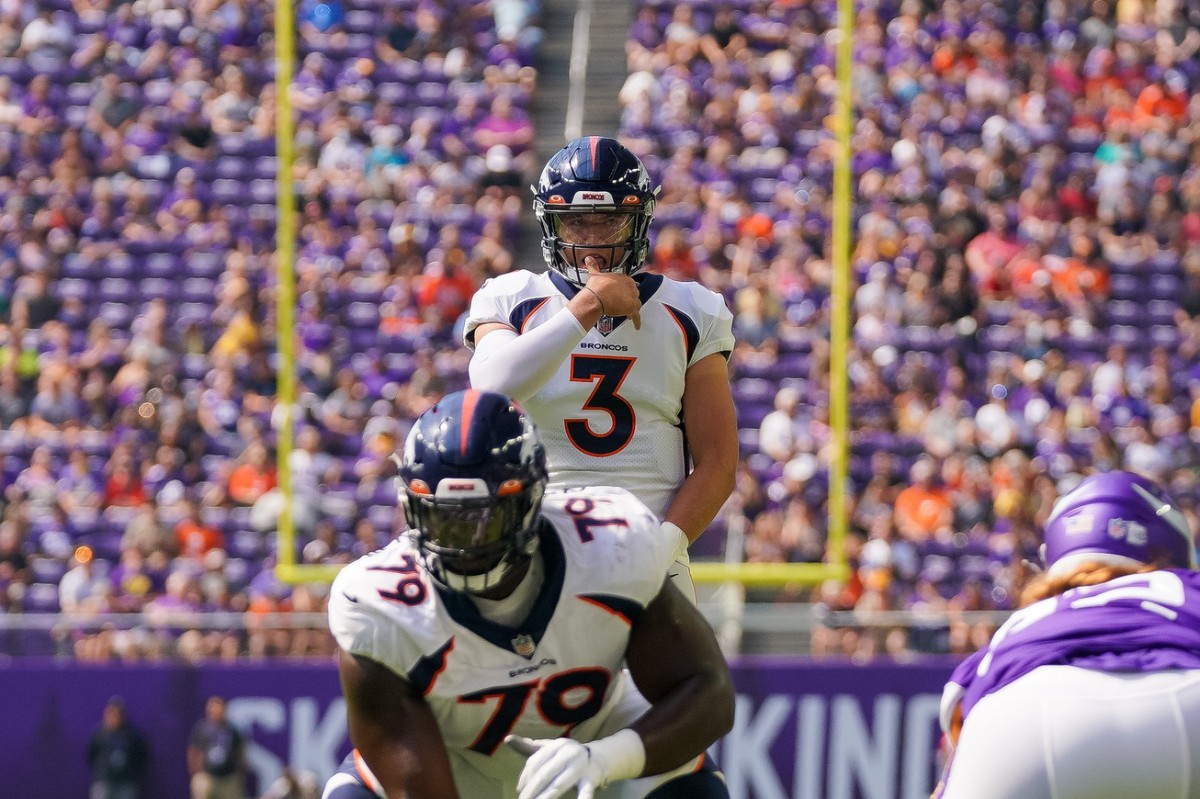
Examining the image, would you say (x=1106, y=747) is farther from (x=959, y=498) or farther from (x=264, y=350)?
Result: (x=264, y=350)

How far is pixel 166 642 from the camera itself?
10727mm

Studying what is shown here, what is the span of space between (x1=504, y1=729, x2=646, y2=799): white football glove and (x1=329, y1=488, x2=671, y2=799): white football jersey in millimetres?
166

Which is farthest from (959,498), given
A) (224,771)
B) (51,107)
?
(51,107)

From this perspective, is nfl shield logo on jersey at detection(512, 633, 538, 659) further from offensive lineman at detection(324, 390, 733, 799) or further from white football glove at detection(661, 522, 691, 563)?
white football glove at detection(661, 522, 691, 563)

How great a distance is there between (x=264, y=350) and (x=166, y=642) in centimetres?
337

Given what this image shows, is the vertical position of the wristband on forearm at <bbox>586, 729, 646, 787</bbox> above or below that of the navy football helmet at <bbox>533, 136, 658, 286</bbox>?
below

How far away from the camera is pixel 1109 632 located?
3586 mm

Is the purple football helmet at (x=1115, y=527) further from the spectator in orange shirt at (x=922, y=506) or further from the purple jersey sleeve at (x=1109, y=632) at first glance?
the spectator in orange shirt at (x=922, y=506)

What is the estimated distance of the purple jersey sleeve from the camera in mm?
3561

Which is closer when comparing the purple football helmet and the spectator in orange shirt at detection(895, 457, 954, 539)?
the purple football helmet

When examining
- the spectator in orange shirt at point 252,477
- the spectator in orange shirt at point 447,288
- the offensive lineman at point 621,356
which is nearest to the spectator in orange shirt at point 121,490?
the spectator in orange shirt at point 252,477

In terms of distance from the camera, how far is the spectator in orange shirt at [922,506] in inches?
463

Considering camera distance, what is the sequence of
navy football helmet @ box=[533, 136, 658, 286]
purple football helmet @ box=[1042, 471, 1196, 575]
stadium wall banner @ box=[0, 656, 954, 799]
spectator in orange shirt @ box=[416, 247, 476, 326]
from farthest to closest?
spectator in orange shirt @ box=[416, 247, 476, 326]
stadium wall banner @ box=[0, 656, 954, 799]
navy football helmet @ box=[533, 136, 658, 286]
purple football helmet @ box=[1042, 471, 1196, 575]

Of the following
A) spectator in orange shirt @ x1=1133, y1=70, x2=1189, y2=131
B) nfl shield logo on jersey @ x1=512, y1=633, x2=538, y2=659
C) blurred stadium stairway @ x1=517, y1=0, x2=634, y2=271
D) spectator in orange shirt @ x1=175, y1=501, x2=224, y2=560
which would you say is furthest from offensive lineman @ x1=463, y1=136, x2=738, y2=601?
spectator in orange shirt @ x1=1133, y1=70, x2=1189, y2=131
